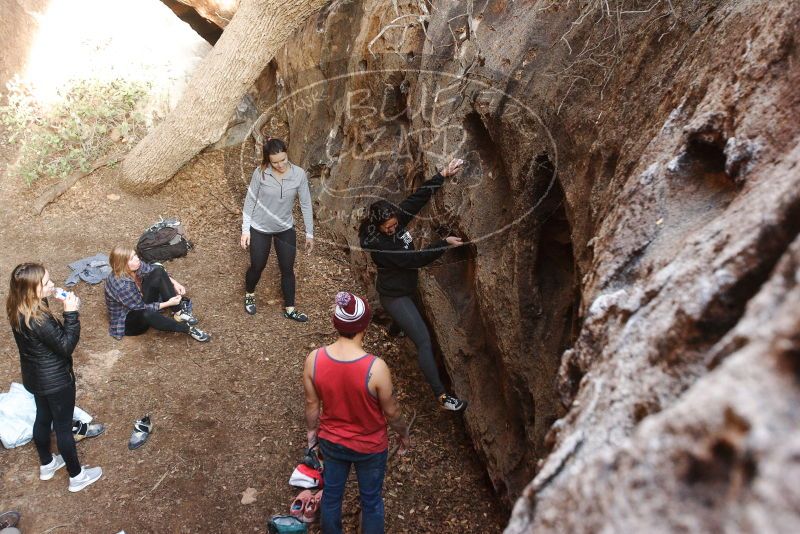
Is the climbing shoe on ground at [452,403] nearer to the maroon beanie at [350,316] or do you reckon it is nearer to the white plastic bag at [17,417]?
the maroon beanie at [350,316]

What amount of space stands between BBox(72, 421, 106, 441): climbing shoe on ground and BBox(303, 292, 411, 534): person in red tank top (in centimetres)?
226

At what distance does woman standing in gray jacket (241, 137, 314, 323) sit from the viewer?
18.3ft

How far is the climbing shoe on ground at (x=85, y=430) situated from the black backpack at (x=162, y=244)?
2576 mm

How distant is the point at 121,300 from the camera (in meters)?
5.51

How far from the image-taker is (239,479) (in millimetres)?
4641

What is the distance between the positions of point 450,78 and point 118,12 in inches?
268

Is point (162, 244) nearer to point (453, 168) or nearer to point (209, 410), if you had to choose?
point (209, 410)

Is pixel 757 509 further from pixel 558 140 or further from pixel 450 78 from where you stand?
pixel 450 78

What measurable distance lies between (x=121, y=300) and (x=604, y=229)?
175 inches

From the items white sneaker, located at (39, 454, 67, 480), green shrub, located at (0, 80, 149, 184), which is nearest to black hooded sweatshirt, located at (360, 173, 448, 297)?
white sneaker, located at (39, 454, 67, 480)

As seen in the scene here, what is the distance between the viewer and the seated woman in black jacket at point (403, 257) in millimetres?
4590

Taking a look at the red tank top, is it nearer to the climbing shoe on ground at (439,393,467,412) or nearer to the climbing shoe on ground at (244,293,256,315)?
the climbing shoe on ground at (439,393,467,412)

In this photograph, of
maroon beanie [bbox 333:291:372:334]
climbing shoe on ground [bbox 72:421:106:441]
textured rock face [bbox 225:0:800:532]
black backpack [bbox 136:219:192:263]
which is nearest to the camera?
textured rock face [bbox 225:0:800:532]

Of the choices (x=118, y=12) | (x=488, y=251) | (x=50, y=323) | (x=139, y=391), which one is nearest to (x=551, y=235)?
(x=488, y=251)
